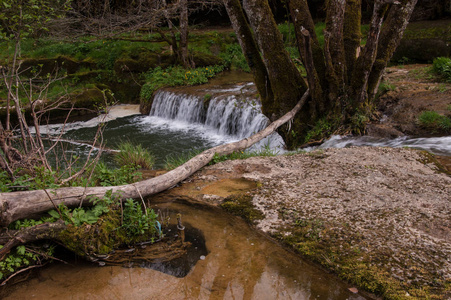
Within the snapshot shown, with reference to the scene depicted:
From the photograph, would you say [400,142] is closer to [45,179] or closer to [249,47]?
[249,47]

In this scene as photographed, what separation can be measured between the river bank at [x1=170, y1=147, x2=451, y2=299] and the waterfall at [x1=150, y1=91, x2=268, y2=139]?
3771 mm

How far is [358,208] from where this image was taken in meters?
3.80

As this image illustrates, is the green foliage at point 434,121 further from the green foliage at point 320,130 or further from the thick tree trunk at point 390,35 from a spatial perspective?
the green foliage at point 320,130

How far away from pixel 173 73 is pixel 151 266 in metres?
12.4

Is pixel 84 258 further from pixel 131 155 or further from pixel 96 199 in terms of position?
pixel 131 155

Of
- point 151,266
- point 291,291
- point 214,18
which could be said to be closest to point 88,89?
Answer: point 214,18

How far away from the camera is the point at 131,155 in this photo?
670 centimetres

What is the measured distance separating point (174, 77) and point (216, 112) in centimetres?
426

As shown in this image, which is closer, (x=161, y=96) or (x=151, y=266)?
(x=151, y=266)

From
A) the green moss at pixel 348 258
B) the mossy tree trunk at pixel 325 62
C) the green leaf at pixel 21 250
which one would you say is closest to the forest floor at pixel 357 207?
the green moss at pixel 348 258

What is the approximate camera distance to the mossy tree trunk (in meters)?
6.72

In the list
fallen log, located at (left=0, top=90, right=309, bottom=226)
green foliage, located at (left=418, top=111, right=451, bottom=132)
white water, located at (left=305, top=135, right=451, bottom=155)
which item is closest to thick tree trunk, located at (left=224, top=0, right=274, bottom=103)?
white water, located at (left=305, top=135, right=451, bottom=155)

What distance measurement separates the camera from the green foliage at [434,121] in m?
6.60

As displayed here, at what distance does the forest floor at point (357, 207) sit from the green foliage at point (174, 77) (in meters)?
9.15
